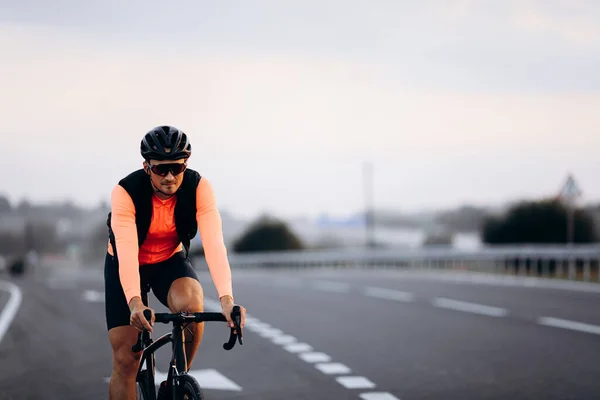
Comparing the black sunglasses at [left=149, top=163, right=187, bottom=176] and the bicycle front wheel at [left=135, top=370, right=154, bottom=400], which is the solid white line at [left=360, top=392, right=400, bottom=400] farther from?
the black sunglasses at [left=149, top=163, right=187, bottom=176]

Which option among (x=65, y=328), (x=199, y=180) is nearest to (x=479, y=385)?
(x=199, y=180)

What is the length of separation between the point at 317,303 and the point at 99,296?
258 inches

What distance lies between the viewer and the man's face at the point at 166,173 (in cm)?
550

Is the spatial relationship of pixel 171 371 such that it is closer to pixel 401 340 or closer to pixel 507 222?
pixel 401 340

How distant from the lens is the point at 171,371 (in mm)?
5266

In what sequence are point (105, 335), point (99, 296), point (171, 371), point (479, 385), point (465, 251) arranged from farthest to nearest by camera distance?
point (465, 251) → point (99, 296) → point (105, 335) → point (479, 385) → point (171, 371)

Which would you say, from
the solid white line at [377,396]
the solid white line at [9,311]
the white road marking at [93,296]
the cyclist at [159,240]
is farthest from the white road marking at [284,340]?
the white road marking at [93,296]

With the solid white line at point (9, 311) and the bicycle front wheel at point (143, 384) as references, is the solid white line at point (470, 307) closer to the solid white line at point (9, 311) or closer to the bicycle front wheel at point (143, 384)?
the solid white line at point (9, 311)

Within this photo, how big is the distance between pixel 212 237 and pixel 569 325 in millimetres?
9983

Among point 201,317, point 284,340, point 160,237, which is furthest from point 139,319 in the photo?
point 284,340

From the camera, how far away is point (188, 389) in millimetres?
5070

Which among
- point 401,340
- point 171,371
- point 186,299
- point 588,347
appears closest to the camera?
point 171,371

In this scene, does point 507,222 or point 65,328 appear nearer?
point 65,328

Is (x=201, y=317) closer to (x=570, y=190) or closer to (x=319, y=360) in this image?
(x=319, y=360)
